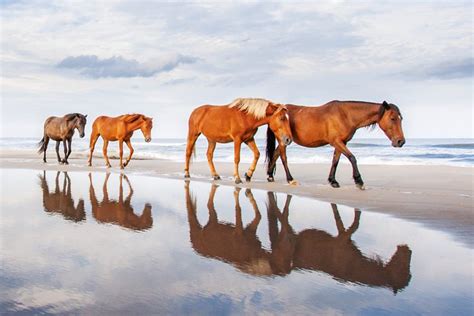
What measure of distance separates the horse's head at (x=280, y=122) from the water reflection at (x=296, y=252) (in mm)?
4157

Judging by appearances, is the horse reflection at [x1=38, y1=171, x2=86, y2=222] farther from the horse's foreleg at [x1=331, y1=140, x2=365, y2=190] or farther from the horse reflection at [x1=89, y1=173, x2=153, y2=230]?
the horse's foreleg at [x1=331, y1=140, x2=365, y2=190]

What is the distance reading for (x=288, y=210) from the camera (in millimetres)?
5582

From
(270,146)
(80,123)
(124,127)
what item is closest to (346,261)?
(270,146)

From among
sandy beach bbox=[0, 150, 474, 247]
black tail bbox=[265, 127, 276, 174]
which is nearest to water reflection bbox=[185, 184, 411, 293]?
sandy beach bbox=[0, 150, 474, 247]

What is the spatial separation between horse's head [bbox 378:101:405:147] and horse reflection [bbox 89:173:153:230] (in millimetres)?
4546

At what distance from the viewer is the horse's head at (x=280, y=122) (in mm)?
8891

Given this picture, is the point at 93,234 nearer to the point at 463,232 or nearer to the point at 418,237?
the point at 418,237

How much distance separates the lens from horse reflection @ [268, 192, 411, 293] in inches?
108

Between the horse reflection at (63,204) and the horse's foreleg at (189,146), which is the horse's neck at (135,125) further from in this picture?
the horse reflection at (63,204)

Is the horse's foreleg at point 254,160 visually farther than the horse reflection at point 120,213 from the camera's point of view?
Result: Yes

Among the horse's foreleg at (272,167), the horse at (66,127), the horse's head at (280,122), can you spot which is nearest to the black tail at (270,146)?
the horse's foreleg at (272,167)

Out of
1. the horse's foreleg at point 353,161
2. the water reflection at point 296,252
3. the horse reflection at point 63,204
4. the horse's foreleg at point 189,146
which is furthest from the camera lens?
the horse's foreleg at point 189,146

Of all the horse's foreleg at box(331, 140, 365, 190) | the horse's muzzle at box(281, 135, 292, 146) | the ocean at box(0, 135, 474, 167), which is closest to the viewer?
the horse's foreleg at box(331, 140, 365, 190)

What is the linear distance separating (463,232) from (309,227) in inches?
55.8
